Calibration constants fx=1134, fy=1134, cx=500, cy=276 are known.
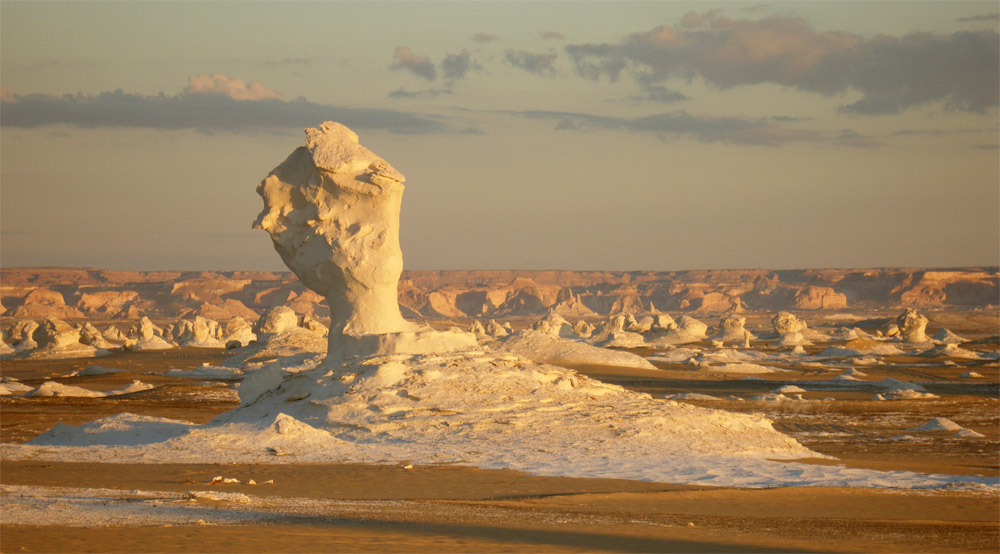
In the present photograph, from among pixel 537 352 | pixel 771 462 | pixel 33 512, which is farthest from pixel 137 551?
pixel 537 352

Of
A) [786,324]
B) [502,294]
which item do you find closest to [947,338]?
[786,324]

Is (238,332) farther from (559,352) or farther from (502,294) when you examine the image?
(502,294)

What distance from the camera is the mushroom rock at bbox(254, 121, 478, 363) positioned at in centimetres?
2192

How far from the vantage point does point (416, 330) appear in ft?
74.5

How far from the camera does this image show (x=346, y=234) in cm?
2208

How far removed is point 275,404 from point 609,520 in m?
10.7

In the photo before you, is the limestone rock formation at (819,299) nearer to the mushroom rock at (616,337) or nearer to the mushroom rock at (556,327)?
the mushroom rock at (616,337)

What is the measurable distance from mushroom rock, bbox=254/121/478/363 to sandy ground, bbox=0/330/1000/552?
17.7 ft

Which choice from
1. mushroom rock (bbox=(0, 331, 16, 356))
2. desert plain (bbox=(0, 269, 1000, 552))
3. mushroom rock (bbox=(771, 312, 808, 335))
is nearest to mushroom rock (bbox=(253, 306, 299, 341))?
mushroom rock (bbox=(0, 331, 16, 356))

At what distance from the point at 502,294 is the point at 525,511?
161 m

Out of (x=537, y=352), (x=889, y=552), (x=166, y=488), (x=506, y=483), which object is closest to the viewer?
(x=889, y=552)

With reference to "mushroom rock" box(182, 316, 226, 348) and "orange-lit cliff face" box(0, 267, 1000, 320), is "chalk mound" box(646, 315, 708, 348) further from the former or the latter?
"orange-lit cliff face" box(0, 267, 1000, 320)

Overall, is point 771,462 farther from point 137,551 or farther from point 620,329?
point 620,329

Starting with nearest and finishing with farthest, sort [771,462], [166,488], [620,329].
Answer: [166,488] < [771,462] < [620,329]
